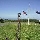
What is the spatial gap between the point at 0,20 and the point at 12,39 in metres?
26.4

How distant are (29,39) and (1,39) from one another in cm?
189

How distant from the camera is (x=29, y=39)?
9.28 metres

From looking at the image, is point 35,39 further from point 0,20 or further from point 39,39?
point 0,20

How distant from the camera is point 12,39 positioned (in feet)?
29.8

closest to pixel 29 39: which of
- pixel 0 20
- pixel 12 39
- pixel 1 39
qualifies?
pixel 12 39

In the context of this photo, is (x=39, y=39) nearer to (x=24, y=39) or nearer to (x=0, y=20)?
(x=24, y=39)

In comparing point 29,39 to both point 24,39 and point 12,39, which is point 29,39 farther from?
point 12,39

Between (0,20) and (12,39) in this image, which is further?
(0,20)

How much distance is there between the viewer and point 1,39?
930cm

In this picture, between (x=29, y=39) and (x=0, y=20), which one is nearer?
(x=29, y=39)

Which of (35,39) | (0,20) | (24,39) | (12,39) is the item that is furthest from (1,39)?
(0,20)

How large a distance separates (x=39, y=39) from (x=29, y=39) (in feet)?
2.21

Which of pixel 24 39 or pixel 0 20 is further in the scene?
pixel 0 20

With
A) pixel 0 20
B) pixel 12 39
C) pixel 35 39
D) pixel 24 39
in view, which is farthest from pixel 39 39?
pixel 0 20
